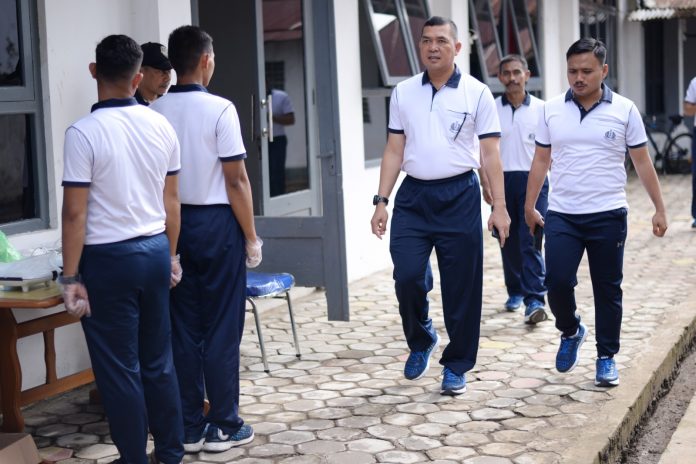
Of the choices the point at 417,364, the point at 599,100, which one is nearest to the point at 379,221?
the point at 417,364

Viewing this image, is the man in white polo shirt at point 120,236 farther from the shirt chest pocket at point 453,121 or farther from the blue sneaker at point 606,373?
the blue sneaker at point 606,373

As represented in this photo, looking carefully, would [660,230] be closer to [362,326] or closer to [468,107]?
[468,107]

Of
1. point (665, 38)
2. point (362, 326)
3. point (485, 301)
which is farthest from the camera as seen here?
point (665, 38)

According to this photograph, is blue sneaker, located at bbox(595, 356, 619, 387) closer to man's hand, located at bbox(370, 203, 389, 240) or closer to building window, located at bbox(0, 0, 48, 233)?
man's hand, located at bbox(370, 203, 389, 240)

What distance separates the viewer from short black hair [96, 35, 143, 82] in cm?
414

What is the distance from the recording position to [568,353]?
586cm

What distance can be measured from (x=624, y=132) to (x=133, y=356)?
2716 millimetres

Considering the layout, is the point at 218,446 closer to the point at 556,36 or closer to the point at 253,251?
the point at 253,251

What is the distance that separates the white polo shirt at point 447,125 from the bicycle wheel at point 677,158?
47.4ft

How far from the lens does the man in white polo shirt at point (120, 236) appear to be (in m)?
4.06

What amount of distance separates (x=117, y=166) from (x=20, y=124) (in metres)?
1.81

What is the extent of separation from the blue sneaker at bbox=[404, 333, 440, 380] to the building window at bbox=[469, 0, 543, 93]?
6571 millimetres

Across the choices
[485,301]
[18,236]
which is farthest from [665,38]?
[18,236]

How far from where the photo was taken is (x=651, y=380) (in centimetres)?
586
